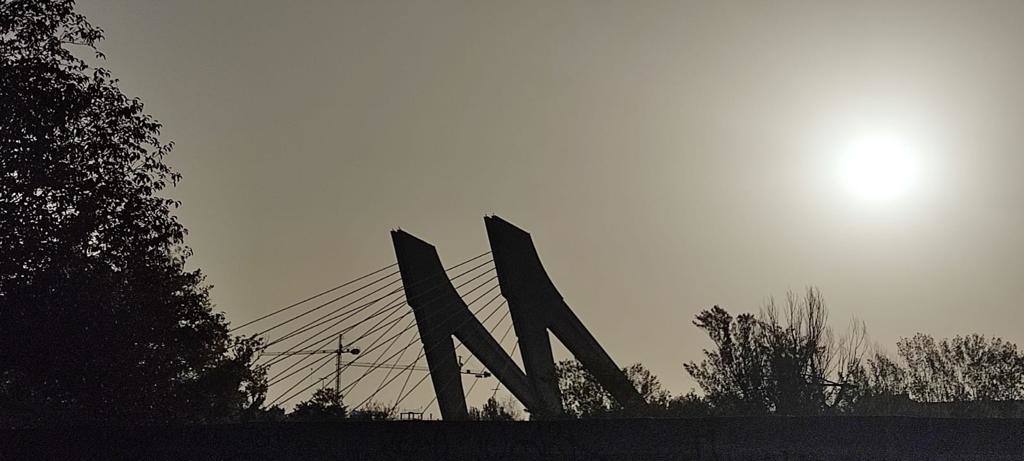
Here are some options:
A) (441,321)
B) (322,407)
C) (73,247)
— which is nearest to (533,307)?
(441,321)

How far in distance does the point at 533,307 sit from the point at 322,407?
13935 mm

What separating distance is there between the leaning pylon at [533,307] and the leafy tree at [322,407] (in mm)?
7671

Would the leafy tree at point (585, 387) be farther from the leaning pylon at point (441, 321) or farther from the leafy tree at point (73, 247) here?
the leafy tree at point (73, 247)

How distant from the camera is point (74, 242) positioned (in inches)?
A: 520

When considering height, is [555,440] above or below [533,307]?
below

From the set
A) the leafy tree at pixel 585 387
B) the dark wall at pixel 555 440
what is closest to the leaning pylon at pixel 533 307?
the leafy tree at pixel 585 387

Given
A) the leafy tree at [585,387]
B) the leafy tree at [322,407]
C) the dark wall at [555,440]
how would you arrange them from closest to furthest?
the dark wall at [555,440]
the leafy tree at [322,407]
the leafy tree at [585,387]

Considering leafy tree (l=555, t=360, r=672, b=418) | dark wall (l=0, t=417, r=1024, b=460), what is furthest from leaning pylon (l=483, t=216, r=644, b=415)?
dark wall (l=0, t=417, r=1024, b=460)

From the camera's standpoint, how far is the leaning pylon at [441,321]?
92.9ft

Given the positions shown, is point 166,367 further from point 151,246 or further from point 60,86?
point 60,86

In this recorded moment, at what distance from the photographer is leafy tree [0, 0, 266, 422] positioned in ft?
41.8

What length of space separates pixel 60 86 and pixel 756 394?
16880 millimetres

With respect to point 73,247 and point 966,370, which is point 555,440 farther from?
point 966,370

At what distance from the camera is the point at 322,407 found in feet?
53.4
